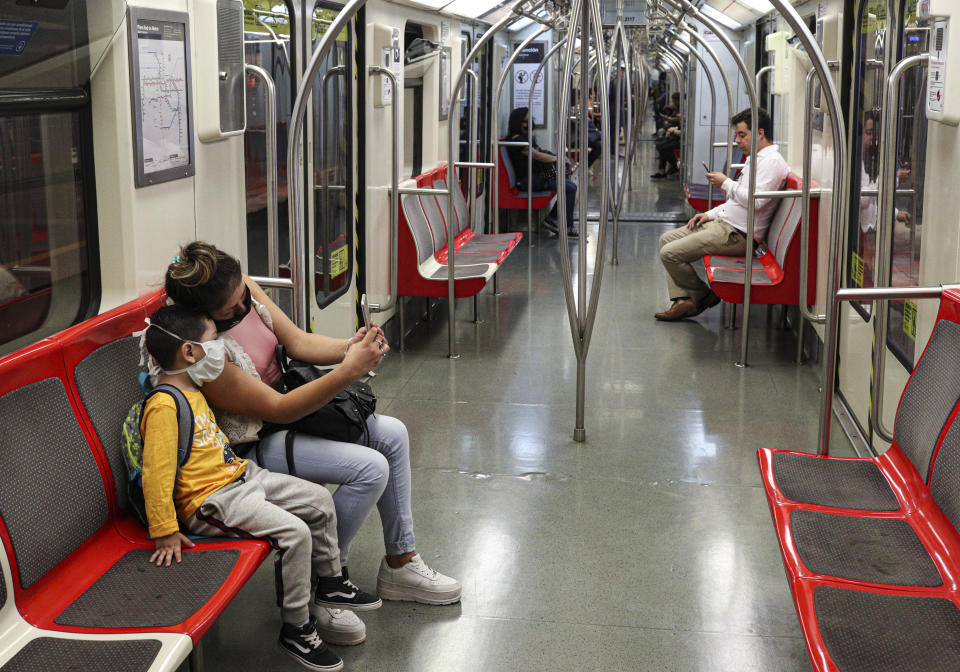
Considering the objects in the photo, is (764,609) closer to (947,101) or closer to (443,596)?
(443,596)

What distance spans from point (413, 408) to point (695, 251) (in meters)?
2.96

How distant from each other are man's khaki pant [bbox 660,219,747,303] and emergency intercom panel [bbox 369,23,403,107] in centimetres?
233

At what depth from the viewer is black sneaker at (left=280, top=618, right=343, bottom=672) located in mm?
2959

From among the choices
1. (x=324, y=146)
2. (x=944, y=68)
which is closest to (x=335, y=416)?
(x=944, y=68)

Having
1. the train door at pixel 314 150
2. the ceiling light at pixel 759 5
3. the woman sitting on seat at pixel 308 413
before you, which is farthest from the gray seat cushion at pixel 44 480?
the ceiling light at pixel 759 5

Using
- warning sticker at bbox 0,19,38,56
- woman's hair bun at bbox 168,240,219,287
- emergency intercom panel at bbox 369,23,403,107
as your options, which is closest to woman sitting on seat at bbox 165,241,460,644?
woman's hair bun at bbox 168,240,219,287

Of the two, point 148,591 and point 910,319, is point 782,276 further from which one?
point 148,591

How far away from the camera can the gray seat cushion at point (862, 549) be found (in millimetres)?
2645

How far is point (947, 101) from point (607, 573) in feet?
6.20

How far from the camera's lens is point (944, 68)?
3477 mm

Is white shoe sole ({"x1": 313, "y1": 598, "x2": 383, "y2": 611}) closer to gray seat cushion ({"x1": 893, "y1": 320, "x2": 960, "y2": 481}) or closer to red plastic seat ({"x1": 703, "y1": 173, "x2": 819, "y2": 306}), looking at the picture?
gray seat cushion ({"x1": 893, "y1": 320, "x2": 960, "y2": 481})

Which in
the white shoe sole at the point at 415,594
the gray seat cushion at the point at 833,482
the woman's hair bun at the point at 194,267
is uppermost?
the woman's hair bun at the point at 194,267

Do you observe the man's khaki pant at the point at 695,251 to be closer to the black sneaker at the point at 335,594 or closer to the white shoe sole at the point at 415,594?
the white shoe sole at the point at 415,594

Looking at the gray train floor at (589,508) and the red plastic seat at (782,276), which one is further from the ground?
the red plastic seat at (782,276)
